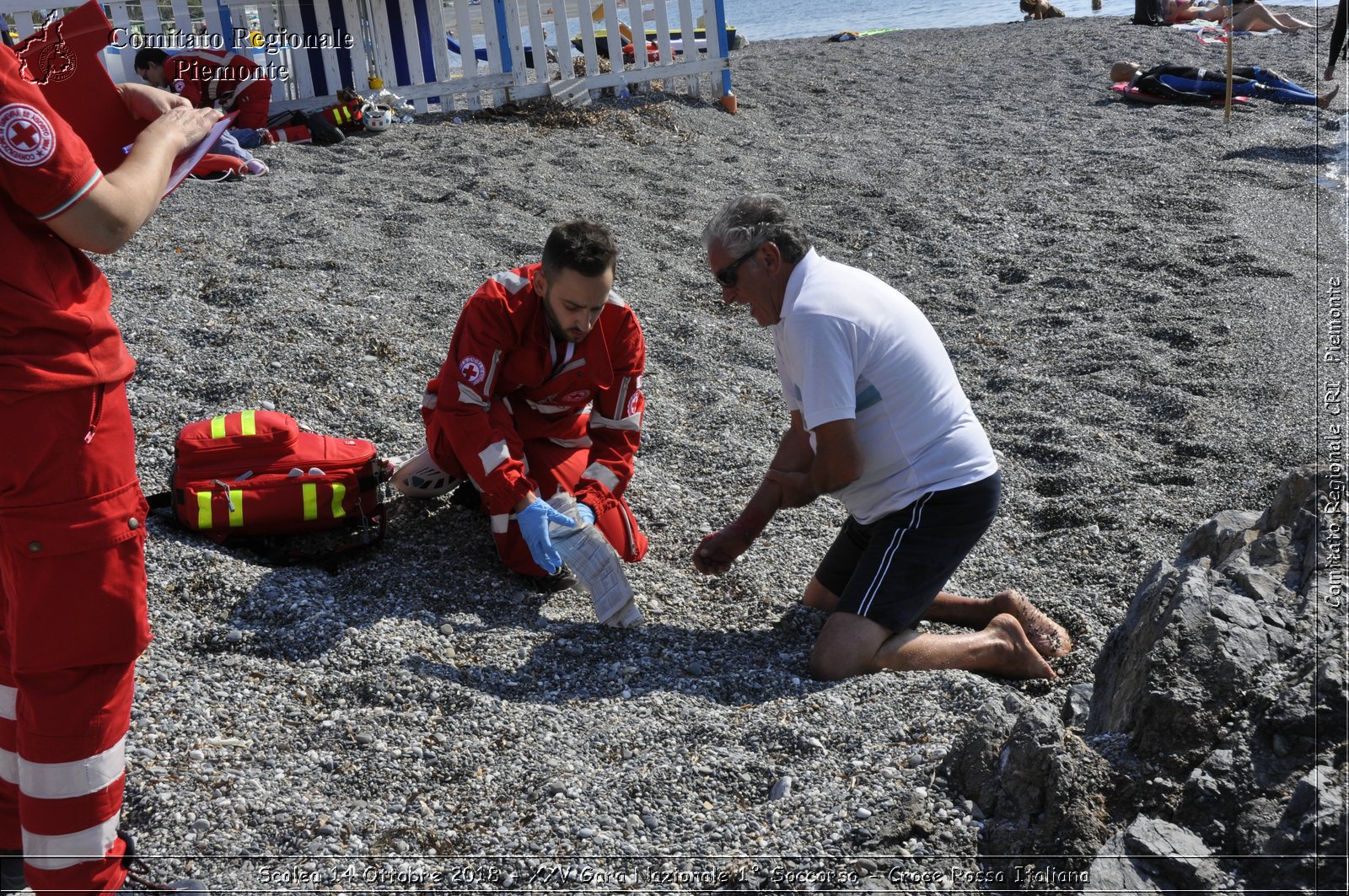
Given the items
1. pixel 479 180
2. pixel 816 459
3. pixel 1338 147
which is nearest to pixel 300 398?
pixel 816 459

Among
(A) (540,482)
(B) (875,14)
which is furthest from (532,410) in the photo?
(B) (875,14)

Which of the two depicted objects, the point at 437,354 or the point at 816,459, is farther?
the point at 437,354

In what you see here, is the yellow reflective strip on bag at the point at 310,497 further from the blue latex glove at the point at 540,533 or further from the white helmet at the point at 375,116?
the white helmet at the point at 375,116

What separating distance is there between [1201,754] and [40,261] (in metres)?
2.40

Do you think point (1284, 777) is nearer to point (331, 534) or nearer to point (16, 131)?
point (16, 131)

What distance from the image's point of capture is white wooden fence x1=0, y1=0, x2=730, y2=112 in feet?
26.6

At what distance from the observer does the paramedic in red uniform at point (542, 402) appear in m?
3.27

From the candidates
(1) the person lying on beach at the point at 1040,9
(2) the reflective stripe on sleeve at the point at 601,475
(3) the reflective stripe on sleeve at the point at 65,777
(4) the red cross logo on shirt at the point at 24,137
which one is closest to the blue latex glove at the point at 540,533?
(2) the reflective stripe on sleeve at the point at 601,475

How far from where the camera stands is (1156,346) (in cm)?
513

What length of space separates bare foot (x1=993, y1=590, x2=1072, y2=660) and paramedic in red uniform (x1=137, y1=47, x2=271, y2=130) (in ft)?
20.0

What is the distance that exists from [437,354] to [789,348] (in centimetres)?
231

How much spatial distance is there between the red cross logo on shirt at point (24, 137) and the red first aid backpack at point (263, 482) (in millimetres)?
1696

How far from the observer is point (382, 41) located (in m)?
8.57

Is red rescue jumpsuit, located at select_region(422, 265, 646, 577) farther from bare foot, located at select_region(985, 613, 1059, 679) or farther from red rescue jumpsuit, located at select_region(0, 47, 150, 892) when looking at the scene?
red rescue jumpsuit, located at select_region(0, 47, 150, 892)
